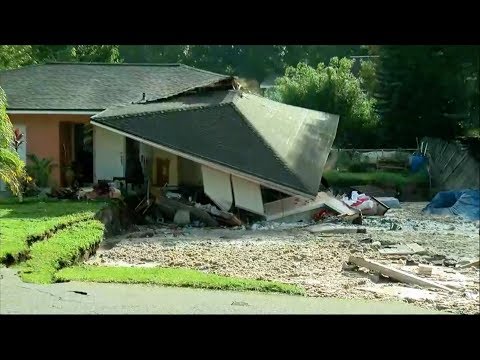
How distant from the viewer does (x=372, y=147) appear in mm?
26984

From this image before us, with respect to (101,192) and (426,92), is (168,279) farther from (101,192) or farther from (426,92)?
(426,92)

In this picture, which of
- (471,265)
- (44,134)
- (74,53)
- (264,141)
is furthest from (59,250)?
(74,53)

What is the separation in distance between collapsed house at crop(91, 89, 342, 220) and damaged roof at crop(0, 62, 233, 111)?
954mm

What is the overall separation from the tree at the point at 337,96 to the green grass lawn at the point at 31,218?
14201 mm

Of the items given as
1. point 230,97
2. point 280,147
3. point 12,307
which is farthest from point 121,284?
point 230,97

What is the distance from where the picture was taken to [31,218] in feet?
43.3

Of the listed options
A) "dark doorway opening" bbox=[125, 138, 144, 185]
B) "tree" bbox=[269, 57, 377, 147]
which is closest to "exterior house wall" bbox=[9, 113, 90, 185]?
"dark doorway opening" bbox=[125, 138, 144, 185]

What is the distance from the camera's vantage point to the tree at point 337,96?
27.6 metres

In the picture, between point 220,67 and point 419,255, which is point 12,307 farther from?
point 220,67

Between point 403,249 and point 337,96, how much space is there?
626 inches

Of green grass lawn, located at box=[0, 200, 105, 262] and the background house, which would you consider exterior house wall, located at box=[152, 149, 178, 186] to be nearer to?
the background house

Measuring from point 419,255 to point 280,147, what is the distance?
6103 mm

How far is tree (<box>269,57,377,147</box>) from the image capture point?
27578 millimetres

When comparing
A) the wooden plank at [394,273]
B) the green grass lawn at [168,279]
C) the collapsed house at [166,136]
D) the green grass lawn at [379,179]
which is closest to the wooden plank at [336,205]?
the collapsed house at [166,136]
